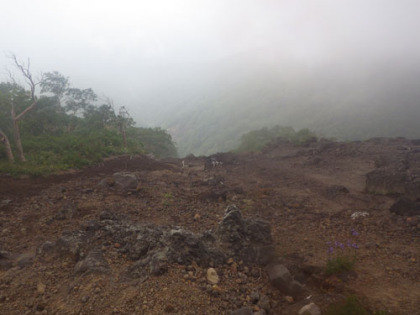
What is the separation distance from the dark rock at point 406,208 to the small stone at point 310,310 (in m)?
5.03

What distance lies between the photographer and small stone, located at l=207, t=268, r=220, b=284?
3.96 meters

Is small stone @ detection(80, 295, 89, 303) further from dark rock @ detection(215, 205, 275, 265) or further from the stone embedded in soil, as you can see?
dark rock @ detection(215, 205, 275, 265)

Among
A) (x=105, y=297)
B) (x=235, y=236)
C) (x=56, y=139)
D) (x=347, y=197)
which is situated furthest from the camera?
(x=56, y=139)

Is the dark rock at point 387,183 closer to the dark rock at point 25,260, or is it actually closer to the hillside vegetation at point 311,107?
the dark rock at point 25,260

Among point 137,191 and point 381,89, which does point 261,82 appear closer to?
point 381,89

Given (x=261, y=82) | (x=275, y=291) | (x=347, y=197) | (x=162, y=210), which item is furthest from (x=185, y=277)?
(x=261, y=82)

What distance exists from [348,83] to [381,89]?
11.6 meters

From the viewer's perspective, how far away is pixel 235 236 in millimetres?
4996

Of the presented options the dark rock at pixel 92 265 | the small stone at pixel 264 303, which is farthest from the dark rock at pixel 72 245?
the small stone at pixel 264 303

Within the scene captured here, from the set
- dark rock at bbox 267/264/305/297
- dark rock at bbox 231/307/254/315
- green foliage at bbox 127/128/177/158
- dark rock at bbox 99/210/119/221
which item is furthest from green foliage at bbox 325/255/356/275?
green foliage at bbox 127/128/177/158

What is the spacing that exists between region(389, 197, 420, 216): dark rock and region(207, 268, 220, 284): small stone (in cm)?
567

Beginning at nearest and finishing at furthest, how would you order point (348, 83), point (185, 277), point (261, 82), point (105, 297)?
1. point (105, 297)
2. point (185, 277)
3. point (348, 83)
4. point (261, 82)

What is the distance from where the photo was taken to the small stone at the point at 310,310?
129 inches

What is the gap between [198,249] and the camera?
4.46m
